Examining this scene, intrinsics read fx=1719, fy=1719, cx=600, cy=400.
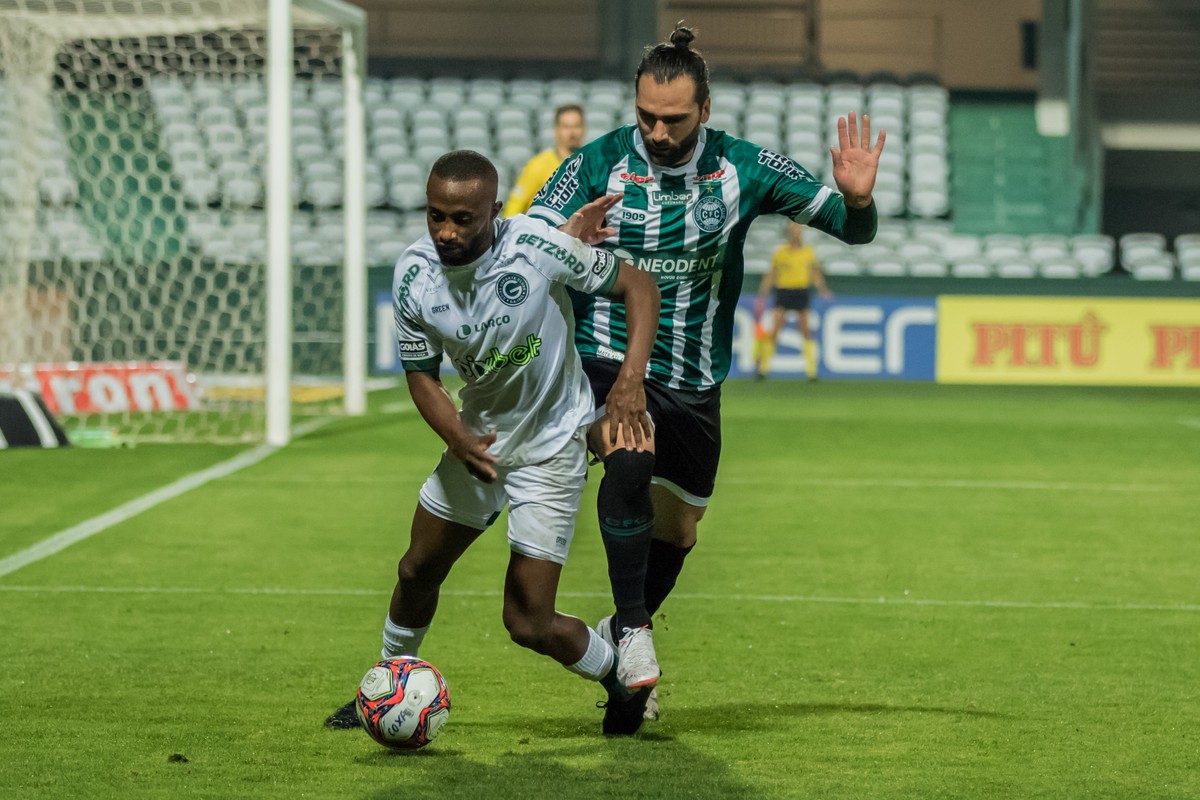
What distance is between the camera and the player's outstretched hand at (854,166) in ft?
15.2

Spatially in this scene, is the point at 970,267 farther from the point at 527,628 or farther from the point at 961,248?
the point at 527,628

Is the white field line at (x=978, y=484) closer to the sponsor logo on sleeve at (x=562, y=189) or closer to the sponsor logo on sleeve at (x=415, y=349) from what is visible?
the sponsor logo on sleeve at (x=562, y=189)

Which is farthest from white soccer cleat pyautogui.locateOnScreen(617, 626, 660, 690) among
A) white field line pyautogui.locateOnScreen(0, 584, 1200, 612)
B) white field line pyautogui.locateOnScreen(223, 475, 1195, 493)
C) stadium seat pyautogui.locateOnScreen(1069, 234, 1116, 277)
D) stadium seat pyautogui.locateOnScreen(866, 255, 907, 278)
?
stadium seat pyautogui.locateOnScreen(1069, 234, 1116, 277)

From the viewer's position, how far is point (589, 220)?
4.54 meters

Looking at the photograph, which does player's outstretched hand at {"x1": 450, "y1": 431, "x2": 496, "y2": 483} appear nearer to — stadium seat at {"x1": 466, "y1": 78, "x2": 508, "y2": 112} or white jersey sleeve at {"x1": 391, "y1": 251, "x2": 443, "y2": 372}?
white jersey sleeve at {"x1": 391, "y1": 251, "x2": 443, "y2": 372}

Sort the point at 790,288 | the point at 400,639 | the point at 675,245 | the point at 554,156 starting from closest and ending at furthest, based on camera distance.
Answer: the point at 400,639
the point at 675,245
the point at 554,156
the point at 790,288

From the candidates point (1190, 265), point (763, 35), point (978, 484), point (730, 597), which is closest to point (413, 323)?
point (730, 597)

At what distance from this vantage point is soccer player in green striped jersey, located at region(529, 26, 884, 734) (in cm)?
457

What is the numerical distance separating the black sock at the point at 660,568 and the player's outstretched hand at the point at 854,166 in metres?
1.16

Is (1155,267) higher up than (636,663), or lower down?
higher up

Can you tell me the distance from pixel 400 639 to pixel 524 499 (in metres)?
0.62

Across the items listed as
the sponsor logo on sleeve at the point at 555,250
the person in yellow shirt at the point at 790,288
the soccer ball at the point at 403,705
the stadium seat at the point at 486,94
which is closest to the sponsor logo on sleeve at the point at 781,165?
the sponsor logo on sleeve at the point at 555,250

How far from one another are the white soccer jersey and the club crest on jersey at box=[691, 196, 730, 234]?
49 centimetres

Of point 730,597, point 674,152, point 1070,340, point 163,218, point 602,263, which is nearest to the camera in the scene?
point 602,263
